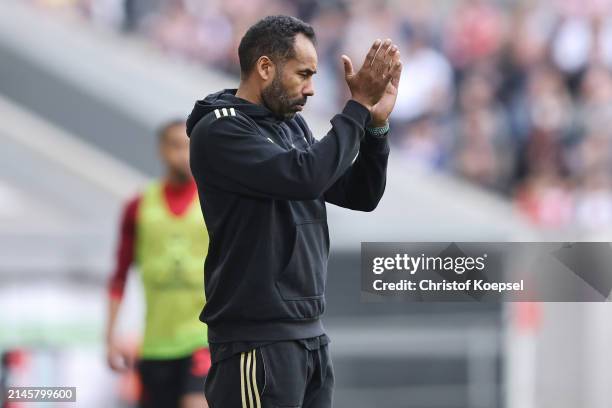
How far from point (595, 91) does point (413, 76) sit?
5.28ft

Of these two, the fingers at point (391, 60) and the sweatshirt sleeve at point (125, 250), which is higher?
the fingers at point (391, 60)

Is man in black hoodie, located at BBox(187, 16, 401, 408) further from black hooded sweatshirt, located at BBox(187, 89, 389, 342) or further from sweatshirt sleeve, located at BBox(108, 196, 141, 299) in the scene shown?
sweatshirt sleeve, located at BBox(108, 196, 141, 299)

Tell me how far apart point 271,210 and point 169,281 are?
1860 mm

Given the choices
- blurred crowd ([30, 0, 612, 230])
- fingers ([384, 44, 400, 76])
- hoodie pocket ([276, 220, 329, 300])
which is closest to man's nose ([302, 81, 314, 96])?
fingers ([384, 44, 400, 76])

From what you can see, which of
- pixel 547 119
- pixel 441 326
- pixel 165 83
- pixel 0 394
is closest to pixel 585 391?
pixel 441 326

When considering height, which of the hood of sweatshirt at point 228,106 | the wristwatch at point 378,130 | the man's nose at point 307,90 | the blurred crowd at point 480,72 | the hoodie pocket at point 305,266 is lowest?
the hoodie pocket at point 305,266

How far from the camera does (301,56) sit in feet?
12.3

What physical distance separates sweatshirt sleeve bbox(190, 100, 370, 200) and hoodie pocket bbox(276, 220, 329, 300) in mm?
175

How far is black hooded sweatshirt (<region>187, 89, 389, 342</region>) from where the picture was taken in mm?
3621

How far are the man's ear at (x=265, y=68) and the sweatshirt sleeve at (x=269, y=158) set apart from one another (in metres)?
0.14

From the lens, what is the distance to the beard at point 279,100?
378 centimetres

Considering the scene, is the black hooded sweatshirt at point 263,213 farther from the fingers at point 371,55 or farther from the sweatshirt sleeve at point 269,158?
the fingers at point 371,55

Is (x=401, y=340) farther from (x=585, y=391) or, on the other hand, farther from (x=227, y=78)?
(x=227, y=78)

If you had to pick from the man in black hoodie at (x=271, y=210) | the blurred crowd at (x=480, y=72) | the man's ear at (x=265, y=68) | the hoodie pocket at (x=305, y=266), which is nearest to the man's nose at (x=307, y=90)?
the man in black hoodie at (x=271, y=210)
